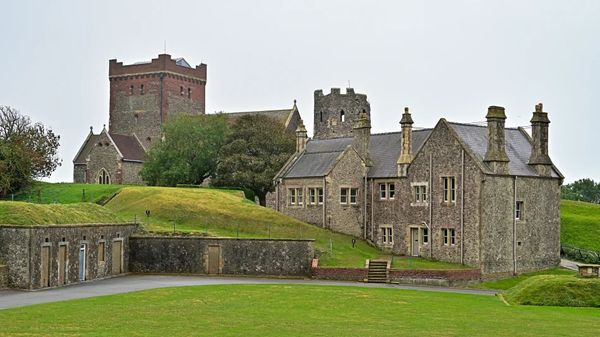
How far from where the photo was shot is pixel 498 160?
198 feet

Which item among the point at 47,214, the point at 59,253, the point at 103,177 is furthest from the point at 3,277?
the point at 103,177

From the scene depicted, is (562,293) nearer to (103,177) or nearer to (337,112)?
(337,112)

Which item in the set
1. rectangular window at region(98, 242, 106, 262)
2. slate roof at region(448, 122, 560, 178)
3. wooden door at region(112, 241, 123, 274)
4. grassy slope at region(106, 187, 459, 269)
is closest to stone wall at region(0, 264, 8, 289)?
rectangular window at region(98, 242, 106, 262)

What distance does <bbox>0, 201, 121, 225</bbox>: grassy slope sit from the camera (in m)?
48.6

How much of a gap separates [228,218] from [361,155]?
11.7 m

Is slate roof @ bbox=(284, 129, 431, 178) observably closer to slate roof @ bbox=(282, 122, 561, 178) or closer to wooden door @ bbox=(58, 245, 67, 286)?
slate roof @ bbox=(282, 122, 561, 178)

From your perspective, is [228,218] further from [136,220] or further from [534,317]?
[534,317]

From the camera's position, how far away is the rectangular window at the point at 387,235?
67125mm

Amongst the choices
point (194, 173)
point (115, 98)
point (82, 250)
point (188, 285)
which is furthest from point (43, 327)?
point (115, 98)

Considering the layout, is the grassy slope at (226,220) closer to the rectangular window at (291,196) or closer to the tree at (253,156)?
the rectangular window at (291,196)

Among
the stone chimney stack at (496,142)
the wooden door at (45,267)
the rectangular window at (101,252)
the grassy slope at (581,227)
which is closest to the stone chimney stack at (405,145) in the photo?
the stone chimney stack at (496,142)

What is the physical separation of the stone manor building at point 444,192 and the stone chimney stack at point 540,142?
70 mm

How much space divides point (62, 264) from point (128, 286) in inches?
178

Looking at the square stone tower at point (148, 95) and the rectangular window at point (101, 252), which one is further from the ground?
the square stone tower at point (148, 95)
